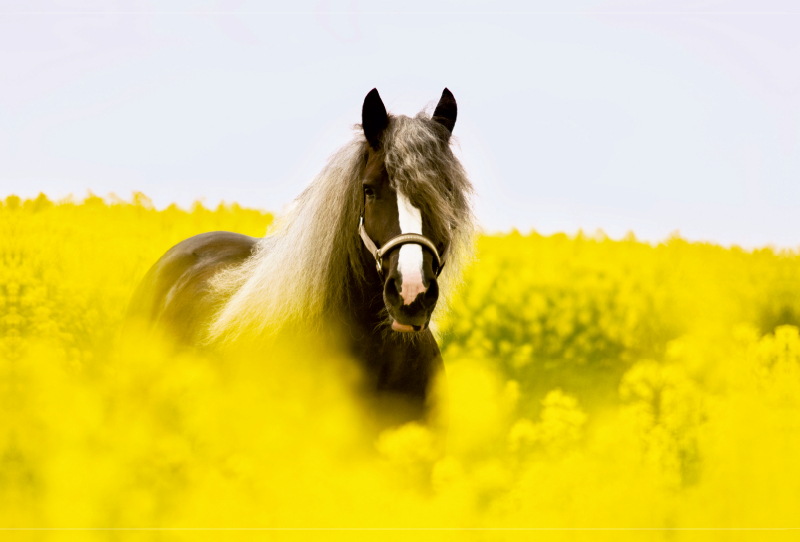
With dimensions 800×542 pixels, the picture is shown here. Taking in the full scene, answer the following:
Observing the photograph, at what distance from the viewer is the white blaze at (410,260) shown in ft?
8.68

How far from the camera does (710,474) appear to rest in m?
2.45

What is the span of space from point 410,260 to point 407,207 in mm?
295

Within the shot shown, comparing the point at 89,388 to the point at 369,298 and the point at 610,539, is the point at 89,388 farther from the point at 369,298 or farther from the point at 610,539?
the point at 610,539

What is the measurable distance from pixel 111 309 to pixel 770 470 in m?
6.16

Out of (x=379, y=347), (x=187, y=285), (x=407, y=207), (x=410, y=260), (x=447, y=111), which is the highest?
(x=447, y=111)

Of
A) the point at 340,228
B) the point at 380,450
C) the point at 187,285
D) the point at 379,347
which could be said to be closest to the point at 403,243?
the point at 340,228

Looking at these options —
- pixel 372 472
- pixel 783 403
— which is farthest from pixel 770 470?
pixel 372 472

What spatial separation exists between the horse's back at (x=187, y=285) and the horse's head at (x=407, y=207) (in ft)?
5.67

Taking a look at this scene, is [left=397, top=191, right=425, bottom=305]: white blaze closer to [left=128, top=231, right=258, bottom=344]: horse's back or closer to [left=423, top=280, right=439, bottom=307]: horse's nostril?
[left=423, top=280, right=439, bottom=307]: horse's nostril

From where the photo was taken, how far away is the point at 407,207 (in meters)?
2.85

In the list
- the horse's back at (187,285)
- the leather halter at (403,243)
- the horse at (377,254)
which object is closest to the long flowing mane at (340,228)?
the horse at (377,254)

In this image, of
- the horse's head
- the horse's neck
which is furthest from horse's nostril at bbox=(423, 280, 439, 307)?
the horse's neck

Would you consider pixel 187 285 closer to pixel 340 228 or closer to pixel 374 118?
pixel 340 228

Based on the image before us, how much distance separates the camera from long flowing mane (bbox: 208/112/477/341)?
9.73ft
